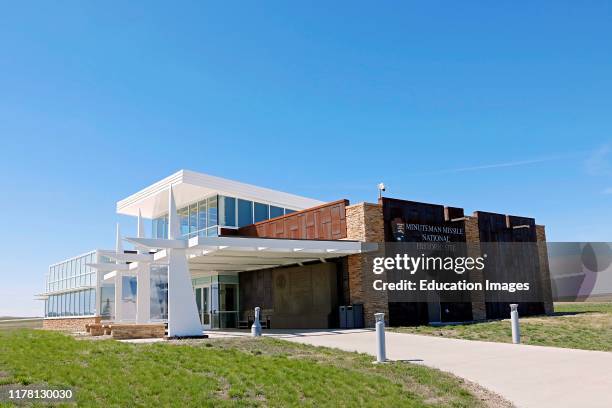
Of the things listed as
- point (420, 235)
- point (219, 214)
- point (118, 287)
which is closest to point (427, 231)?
point (420, 235)

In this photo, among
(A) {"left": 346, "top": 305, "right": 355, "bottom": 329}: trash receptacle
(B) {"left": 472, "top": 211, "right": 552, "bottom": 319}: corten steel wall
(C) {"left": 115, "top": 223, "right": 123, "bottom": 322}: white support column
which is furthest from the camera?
(B) {"left": 472, "top": 211, "right": 552, "bottom": 319}: corten steel wall

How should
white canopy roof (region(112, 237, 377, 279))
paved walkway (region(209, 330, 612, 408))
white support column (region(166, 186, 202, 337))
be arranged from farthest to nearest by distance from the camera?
white canopy roof (region(112, 237, 377, 279)), white support column (region(166, 186, 202, 337)), paved walkway (region(209, 330, 612, 408))

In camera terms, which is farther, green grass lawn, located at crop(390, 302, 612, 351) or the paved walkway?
green grass lawn, located at crop(390, 302, 612, 351)

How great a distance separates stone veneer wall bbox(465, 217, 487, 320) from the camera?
88.6ft

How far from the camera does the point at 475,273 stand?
27.3 metres

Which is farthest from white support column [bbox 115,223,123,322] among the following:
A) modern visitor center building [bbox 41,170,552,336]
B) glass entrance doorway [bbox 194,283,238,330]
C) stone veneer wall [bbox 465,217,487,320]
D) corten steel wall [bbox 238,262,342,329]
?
stone veneer wall [bbox 465,217,487,320]

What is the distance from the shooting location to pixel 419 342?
615 inches

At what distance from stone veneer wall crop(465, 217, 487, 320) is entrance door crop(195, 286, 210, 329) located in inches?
570

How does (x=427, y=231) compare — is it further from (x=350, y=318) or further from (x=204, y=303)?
(x=204, y=303)

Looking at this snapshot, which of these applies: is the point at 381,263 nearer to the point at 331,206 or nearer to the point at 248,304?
the point at 331,206

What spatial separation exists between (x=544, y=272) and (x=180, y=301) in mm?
24528

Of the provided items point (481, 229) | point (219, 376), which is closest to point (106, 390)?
point (219, 376)

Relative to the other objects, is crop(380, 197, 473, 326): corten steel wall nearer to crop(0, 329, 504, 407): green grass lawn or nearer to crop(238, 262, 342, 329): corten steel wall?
crop(238, 262, 342, 329): corten steel wall

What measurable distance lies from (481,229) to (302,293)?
10587 mm
